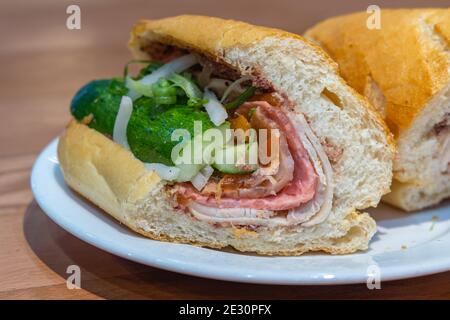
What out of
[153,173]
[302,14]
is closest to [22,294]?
[153,173]

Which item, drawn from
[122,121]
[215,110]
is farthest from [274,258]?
[122,121]

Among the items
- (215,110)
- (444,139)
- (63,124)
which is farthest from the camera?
(63,124)

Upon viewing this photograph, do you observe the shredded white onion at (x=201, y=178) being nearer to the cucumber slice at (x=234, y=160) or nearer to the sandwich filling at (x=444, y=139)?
the cucumber slice at (x=234, y=160)

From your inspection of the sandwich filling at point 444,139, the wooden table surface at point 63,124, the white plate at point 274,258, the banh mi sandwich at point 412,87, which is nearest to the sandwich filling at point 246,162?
the white plate at point 274,258


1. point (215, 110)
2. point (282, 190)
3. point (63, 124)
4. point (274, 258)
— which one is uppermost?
point (215, 110)

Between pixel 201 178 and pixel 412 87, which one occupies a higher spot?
pixel 412 87

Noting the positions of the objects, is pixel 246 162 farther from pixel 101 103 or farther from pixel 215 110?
pixel 101 103

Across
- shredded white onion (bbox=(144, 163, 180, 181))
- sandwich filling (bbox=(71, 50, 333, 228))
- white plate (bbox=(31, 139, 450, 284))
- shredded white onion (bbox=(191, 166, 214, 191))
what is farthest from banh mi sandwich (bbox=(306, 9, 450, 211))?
shredded white onion (bbox=(144, 163, 180, 181))
